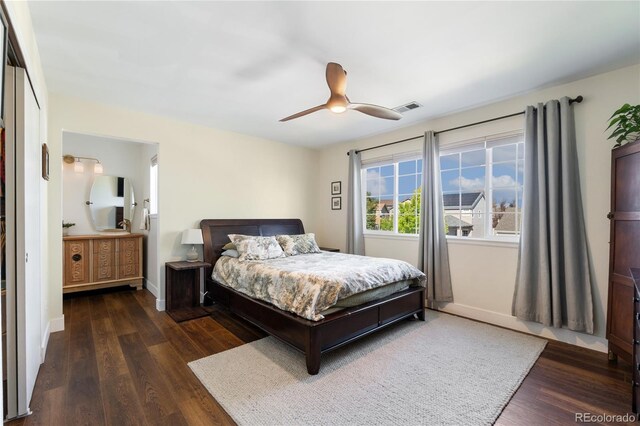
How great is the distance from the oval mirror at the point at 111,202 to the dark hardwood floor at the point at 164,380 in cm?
237

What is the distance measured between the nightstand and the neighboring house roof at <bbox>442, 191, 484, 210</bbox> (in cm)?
340

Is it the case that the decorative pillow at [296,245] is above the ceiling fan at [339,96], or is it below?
below

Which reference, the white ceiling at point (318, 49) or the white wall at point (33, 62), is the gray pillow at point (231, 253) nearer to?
the white wall at point (33, 62)

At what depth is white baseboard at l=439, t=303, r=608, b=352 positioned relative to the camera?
2.80 meters

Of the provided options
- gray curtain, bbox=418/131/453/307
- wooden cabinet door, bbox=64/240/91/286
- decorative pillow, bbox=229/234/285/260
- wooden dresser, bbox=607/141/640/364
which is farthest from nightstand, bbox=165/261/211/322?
wooden dresser, bbox=607/141/640/364

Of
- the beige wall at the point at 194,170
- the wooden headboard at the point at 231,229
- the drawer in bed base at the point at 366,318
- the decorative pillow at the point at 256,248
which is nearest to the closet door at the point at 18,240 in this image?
the beige wall at the point at 194,170

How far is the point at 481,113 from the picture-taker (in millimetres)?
3605

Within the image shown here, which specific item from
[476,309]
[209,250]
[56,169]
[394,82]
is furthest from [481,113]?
[56,169]

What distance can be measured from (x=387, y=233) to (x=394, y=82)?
7.86 ft

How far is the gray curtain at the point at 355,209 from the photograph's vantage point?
4930 mm

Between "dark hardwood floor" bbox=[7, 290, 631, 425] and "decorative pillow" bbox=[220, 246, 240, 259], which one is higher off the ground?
"decorative pillow" bbox=[220, 246, 240, 259]

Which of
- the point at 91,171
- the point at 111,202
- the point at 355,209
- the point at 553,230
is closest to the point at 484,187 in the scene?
the point at 553,230

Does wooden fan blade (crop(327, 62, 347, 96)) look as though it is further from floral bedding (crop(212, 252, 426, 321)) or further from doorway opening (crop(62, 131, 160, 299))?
doorway opening (crop(62, 131, 160, 299))

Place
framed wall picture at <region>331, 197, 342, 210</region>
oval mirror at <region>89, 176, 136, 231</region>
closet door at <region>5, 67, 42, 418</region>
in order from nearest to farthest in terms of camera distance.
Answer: closet door at <region>5, 67, 42, 418</region>, oval mirror at <region>89, 176, 136, 231</region>, framed wall picture at <region>331, 197, 342, 210</region>
